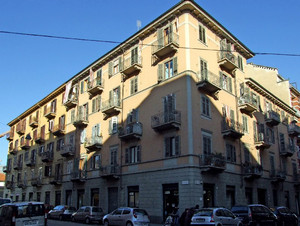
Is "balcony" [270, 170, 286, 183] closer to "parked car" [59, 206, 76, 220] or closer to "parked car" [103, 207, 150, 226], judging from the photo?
"parked car" [103, 207, 150, 226]

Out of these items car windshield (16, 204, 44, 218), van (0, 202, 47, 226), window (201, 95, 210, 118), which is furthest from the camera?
window (201, 95, 210, 118)

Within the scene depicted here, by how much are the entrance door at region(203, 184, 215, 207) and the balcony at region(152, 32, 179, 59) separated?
37.0ft

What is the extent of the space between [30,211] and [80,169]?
20.1 m

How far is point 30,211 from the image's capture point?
50.6ft

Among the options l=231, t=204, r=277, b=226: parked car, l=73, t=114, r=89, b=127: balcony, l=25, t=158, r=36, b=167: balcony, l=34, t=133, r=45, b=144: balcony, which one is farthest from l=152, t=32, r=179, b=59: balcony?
l=25, t=158, r=36, b=167: balcony

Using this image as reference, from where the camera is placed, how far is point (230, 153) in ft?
91.1

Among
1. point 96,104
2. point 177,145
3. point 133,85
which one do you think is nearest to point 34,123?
point 96,104

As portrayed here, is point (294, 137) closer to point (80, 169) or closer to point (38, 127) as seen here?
point (80, 169)

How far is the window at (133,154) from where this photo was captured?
27.8 metres

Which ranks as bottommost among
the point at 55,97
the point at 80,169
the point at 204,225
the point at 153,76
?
the point at 204,225

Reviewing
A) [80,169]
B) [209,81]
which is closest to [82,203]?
[80,169]

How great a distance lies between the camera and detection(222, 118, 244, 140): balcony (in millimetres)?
26984

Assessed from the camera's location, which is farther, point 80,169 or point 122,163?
point 80,169

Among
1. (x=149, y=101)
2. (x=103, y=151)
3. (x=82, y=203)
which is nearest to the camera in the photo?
(x=149, y=101)
